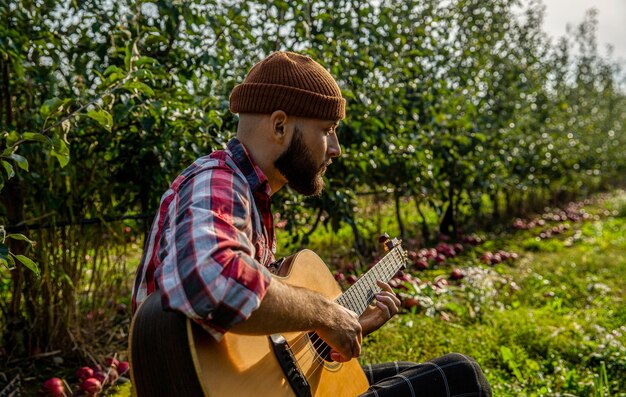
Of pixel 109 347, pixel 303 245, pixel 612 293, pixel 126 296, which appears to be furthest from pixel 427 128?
pixel 109 347

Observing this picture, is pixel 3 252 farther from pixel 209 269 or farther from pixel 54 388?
pixel 54 388

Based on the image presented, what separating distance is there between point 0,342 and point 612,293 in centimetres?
466

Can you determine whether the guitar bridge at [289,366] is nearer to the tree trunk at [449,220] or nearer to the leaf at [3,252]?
the leaf at [3,252]

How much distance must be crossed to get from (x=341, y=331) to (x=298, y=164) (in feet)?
1.54

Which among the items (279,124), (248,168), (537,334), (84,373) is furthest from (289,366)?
(537,334)

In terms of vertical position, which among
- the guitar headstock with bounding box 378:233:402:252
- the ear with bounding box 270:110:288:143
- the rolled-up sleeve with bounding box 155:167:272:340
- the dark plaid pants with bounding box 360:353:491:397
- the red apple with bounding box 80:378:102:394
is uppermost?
the ear with bounding box 270:110:288:143


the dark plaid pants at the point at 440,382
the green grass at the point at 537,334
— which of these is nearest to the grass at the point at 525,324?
the green grass at the point at 537,334

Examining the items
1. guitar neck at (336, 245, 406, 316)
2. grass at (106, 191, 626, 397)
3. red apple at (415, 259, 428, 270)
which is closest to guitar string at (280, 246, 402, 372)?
guitar neck at (336, 245, 406, 316)

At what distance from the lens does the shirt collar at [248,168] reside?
1.58 metres

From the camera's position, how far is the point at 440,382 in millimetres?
1843

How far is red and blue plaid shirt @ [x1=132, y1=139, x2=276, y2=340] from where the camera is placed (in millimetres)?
1206

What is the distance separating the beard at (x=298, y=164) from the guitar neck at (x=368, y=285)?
416 mm

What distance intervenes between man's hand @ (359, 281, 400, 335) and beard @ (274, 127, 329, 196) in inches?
20.6

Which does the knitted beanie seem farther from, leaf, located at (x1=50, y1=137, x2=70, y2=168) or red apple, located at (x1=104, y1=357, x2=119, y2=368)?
red apple, located at (x1=104, y1=357, x2=119, y2=368)
